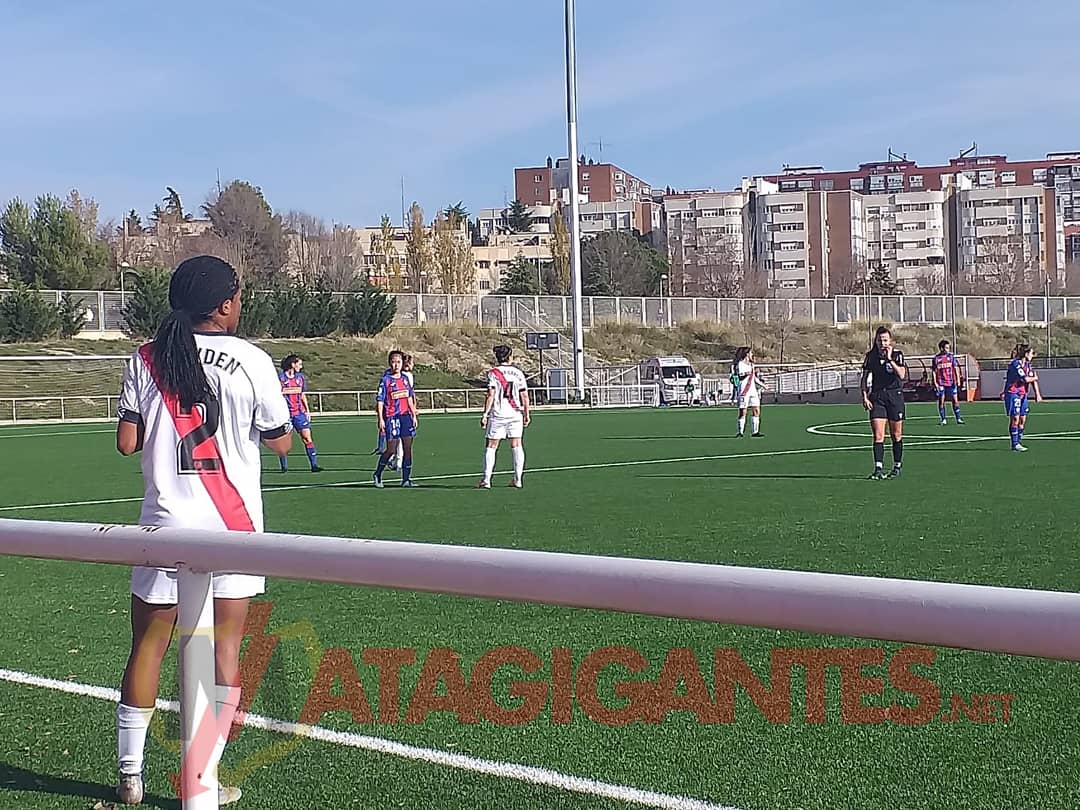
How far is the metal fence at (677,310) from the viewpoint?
236ft

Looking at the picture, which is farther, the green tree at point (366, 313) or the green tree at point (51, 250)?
the green tree at point (51, 250)

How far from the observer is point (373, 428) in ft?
125

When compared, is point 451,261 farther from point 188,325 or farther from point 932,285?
point 188,325

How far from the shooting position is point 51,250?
74000 millimetres

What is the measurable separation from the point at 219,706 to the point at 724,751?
2117mm

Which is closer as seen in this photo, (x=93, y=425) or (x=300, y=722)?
(x=300, y=722)

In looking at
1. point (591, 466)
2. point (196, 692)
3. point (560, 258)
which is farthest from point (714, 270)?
point (196, 692)

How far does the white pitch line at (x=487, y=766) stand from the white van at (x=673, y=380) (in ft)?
175

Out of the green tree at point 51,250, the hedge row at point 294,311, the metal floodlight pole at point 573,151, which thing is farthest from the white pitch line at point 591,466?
the green tree at point 51,250

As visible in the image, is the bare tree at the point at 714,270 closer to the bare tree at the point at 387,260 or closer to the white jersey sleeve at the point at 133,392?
the bare tree at the point at 387,260

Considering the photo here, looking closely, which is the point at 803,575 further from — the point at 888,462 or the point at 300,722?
the point at 888,462

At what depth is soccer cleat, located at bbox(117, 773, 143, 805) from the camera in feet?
14.1

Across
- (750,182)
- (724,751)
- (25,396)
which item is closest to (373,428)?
(25,396)

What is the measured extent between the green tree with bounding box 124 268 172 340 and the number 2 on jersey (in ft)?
189
